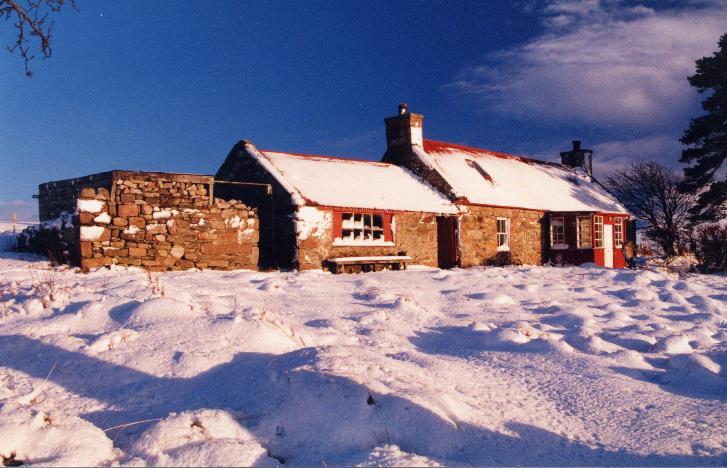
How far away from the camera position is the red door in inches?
728

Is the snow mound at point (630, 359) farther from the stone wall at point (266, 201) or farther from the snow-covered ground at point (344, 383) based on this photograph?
the stone wall at point (266, 201)

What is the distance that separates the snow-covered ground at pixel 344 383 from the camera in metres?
3.48

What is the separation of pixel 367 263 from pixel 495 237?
6.24m

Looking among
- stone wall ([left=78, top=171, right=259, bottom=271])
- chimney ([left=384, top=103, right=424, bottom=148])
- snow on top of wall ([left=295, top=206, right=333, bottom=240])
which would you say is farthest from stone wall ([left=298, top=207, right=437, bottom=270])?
chimney ([left=384, top=103, right=424, bottom=148])

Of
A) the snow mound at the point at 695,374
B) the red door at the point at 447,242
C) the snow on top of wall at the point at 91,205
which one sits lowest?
the snow mound at the point at 695,374

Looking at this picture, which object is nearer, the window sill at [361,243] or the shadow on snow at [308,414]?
the shadow on snow at [308,414]

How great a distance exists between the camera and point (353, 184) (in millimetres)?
17734

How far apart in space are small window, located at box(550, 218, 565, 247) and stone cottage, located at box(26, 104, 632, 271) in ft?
0.14

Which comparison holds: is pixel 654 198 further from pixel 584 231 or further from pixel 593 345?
pixel 593 345

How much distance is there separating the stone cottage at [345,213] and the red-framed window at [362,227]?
3 cm

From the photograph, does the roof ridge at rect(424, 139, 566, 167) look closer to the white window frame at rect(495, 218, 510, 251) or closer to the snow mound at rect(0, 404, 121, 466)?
the white window frame at rect(495, 218, 510, 251)

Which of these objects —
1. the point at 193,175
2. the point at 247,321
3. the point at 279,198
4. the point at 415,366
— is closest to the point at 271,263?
the point at 279,198

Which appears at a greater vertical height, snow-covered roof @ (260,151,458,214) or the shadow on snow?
snow-covered roof @ (260,151,458,214)

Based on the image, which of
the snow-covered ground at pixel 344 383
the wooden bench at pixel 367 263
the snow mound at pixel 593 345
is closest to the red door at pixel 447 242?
the wooden bench at pixel 367 263
